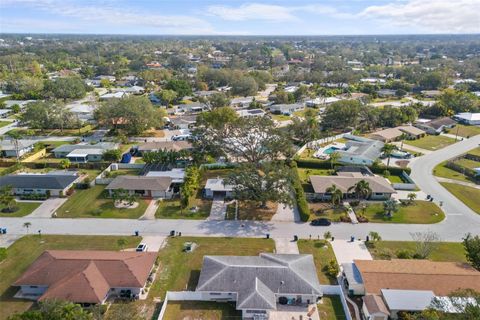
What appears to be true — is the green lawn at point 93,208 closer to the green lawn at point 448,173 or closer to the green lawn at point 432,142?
the green lawn at point 448,173

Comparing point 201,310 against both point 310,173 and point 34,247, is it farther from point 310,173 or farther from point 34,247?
point 310,173

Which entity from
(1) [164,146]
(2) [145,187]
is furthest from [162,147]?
(2) [145,187]

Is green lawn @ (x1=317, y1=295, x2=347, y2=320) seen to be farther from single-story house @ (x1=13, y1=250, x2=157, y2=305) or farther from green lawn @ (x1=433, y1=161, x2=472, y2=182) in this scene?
green lawn @ (x1=433, y1=161, x2=472, y2=182)

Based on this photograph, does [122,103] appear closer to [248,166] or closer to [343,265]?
[248,166]

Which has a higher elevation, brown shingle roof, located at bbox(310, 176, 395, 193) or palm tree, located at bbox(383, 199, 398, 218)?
brown shingle roof, located at bbox(310, 176, 395, 193)

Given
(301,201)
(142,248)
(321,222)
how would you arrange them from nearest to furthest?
(142,248)
(321,222)
(301,201)

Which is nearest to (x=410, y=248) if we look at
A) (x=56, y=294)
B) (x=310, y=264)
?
(x=310, y=264)

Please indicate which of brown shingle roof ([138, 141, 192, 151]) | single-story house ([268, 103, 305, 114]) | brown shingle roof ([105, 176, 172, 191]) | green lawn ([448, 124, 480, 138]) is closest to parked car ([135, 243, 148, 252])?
brown shingle roof ([105, 176, 172, 191])


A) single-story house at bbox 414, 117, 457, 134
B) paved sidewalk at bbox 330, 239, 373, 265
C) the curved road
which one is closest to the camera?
paved sidewalk at bbox 330, 239, 373, 265
